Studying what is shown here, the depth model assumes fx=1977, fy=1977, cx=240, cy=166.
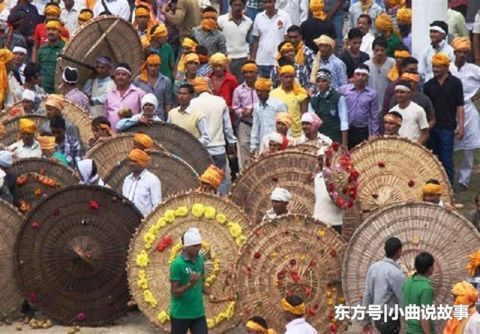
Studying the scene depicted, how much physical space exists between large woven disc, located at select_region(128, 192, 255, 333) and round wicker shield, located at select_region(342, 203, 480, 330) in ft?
4.68

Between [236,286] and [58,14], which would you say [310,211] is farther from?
[58,14]

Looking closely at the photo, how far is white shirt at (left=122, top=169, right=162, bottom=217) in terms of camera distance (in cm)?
2130

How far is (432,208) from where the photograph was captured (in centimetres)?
1961

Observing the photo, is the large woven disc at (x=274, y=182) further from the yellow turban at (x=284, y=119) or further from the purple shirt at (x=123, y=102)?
the purple shirt at (x=123, y=102)

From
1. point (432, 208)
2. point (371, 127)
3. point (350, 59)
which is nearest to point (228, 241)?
point (432, 208)

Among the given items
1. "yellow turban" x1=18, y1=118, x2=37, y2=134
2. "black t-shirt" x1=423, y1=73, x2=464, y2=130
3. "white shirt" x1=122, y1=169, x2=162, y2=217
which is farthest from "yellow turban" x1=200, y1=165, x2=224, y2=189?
"black t-shirt" x1=423, y1=73, x2=464, y2=130

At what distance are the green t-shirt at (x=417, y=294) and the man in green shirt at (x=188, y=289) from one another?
2.05 m

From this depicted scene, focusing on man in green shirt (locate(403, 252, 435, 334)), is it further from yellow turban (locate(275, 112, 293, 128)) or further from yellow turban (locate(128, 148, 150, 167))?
yellow turban (locate(275, 112, 293, 128))

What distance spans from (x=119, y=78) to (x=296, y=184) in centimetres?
374

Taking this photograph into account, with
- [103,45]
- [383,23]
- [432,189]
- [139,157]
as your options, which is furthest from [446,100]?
[103,45]

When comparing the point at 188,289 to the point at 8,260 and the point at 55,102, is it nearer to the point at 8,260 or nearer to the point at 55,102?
the point at 8,260

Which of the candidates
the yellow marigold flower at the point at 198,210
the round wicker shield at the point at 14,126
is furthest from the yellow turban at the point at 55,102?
the yellow marigold flower at the point at 198,210

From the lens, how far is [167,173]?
2202 cm

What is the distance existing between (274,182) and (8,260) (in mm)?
3003
